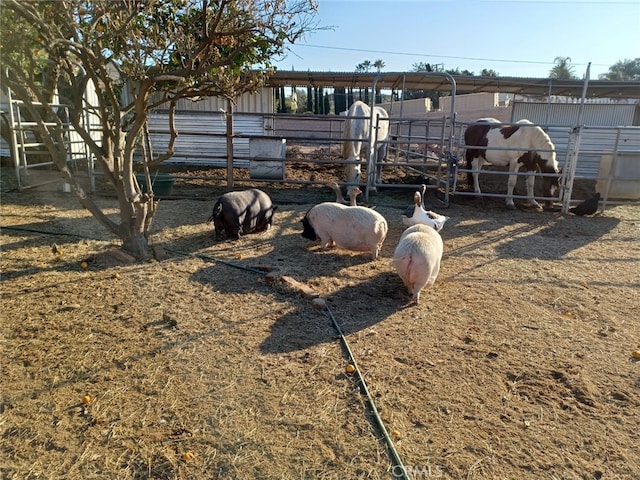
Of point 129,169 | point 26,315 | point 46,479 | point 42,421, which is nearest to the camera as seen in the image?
point 46,479

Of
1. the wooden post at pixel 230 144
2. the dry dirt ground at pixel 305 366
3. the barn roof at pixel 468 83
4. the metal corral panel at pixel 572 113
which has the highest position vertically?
the barn roof at pixel 468 83

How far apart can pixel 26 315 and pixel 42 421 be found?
1.48 m

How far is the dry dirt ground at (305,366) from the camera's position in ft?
7.76

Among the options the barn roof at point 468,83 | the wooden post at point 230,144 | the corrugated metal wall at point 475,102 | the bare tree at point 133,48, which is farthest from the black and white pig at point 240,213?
the corrugated metal wall at point 475,102

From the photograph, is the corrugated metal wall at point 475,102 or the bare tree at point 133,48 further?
the corrugated metal wall at point 475,102

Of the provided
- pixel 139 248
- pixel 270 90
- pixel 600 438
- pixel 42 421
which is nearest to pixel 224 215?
pixel 139 248

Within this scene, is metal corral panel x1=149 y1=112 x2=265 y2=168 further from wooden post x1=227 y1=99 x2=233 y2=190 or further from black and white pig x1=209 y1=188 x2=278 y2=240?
black and white pig x1=209 y1=188 x2=278 y2=240

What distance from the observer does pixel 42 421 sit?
254 centimetres

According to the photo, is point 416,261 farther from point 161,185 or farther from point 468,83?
point 468,83

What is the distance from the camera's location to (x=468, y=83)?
13.6 meters

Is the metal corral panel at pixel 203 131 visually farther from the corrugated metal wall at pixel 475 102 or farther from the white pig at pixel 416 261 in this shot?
the corrugated metal wall at pixel 475 102

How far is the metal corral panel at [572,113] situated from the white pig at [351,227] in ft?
33.8

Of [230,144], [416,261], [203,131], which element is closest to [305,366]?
[416,261]

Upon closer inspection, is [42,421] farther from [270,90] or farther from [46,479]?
[270,90]
